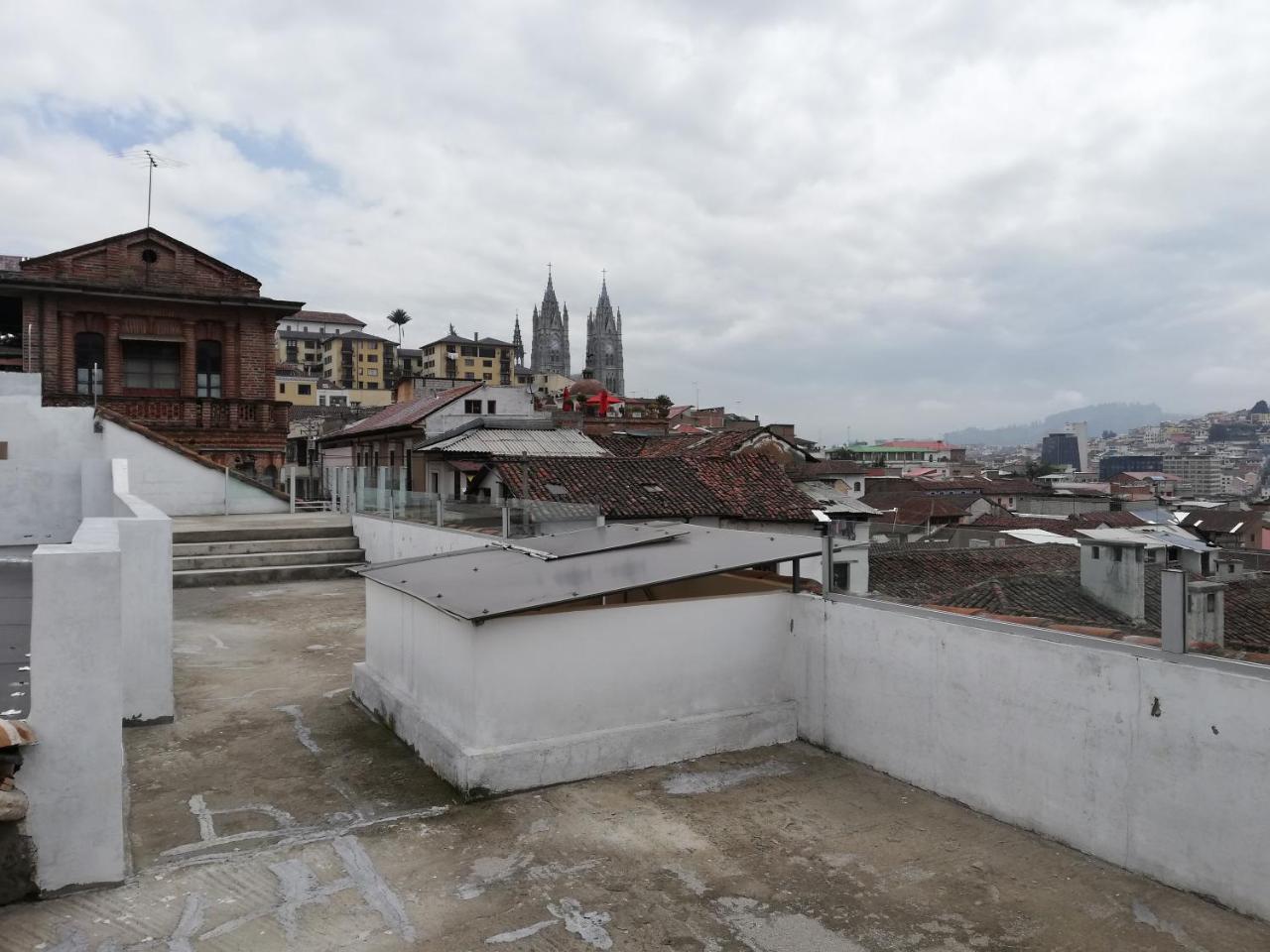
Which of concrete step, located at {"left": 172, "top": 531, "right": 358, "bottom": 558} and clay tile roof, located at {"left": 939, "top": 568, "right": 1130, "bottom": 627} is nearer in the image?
clay tile roof, located at {"left": 939, "top": 568, "right": 1130, "bottom": 627}

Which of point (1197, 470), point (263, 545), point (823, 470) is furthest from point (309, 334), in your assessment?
point (1197, 470)

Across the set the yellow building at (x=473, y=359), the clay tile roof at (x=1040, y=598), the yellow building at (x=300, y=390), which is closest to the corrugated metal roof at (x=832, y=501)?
the clay tile roof at (x=1040, y=598)

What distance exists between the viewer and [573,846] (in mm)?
4996

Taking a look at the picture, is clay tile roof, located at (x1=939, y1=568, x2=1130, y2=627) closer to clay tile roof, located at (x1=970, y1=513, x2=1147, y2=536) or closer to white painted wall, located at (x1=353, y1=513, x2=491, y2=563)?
white painted wall, located at (x1=353, y1=513, x2=491, y2=563)

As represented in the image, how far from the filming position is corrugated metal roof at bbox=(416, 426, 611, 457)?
21781 mm

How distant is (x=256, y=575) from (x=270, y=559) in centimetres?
64

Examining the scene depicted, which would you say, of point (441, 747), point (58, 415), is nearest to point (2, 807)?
point (441, 747)

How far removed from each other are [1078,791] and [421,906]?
11.9 ft

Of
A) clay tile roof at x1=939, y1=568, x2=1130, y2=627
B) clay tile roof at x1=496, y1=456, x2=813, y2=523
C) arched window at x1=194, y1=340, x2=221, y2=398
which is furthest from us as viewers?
arched window at x1=194, y1=340, x2=221, y2=398

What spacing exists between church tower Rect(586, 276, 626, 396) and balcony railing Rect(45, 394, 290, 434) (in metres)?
112

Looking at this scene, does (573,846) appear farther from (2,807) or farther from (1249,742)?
(1249,742)

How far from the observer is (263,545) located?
16.8 m

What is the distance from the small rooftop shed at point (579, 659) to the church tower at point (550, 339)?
131 metres

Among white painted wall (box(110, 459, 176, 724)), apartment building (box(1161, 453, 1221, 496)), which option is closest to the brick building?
white painted wall (box(110, 459, 176, 724))
